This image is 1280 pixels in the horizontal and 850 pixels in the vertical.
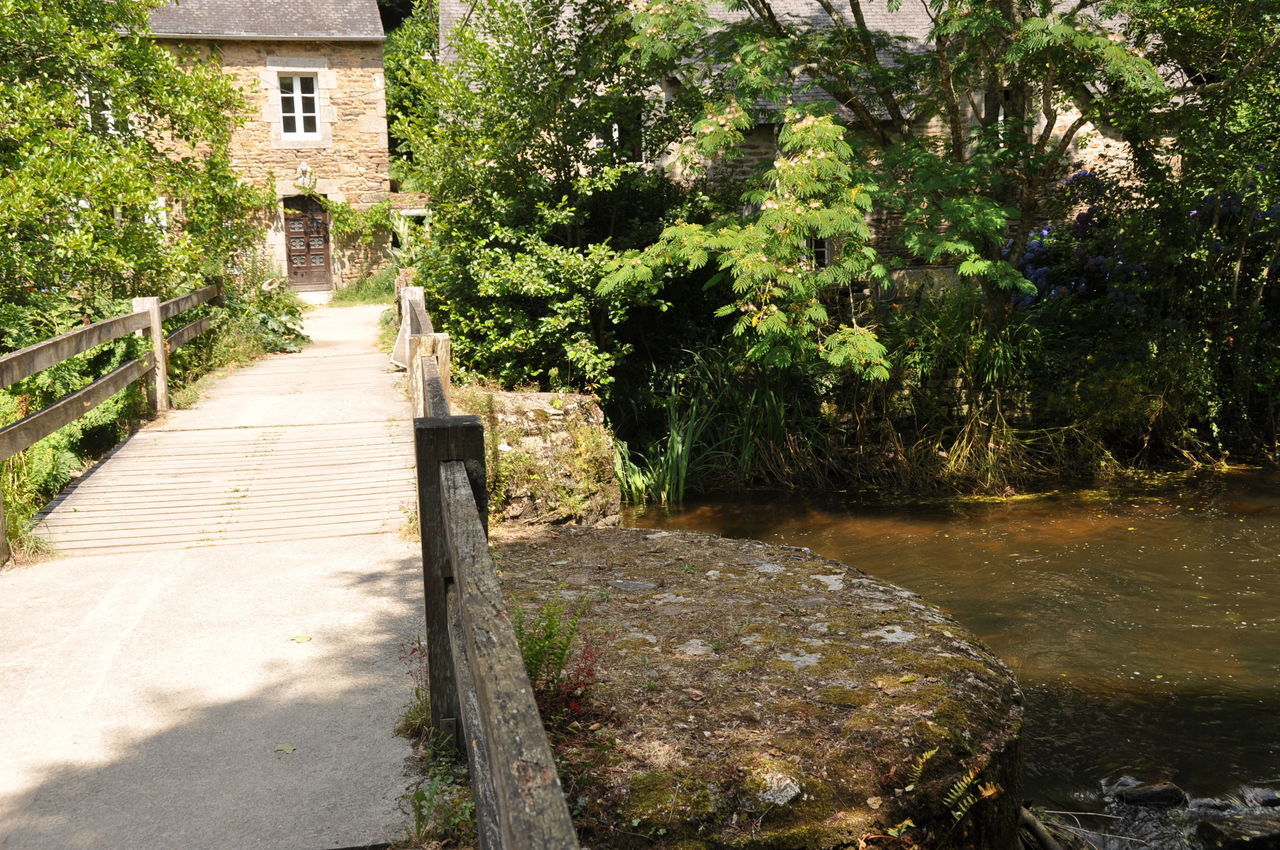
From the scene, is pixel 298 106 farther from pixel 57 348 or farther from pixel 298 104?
pixel 57 348

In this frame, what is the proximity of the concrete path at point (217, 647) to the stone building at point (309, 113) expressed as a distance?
15802mm

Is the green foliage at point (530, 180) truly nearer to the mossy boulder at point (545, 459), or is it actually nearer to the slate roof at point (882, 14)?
the mossy boulder at point (545, 459)

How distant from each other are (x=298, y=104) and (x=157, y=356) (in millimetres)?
15380

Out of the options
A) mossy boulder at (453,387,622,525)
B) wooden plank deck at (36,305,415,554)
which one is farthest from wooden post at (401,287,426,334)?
wooden plank deck at (36,305,415,554)

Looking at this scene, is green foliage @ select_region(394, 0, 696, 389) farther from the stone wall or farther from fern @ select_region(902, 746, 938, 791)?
the stone wall

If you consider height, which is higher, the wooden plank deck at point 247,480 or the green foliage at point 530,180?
the green foliage at point 530,180

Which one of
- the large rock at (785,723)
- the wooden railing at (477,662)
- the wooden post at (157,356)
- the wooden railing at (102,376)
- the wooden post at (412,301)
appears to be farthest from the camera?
the wooden post at (157,356)

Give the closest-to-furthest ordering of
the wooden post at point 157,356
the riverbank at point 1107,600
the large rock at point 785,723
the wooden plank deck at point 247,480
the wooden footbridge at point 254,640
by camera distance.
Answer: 1. the wooden footbridge at point 254,640
2. the large rock at point 785,723
3. the riverbank at point 1107,600
4. the wooden plank deck at point 247,480
5. the wooden post at point 157,356

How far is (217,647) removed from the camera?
15.9 feet

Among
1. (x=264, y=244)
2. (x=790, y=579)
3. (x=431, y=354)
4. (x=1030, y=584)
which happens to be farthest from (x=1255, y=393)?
(x=264, y=244)

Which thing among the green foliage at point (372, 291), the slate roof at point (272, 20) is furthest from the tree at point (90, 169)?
the slate roof at point (272, 20)

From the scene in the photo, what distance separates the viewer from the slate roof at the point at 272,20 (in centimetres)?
2248

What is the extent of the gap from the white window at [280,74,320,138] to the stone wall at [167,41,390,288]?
0.14 m

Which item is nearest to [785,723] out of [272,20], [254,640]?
[254,640]
